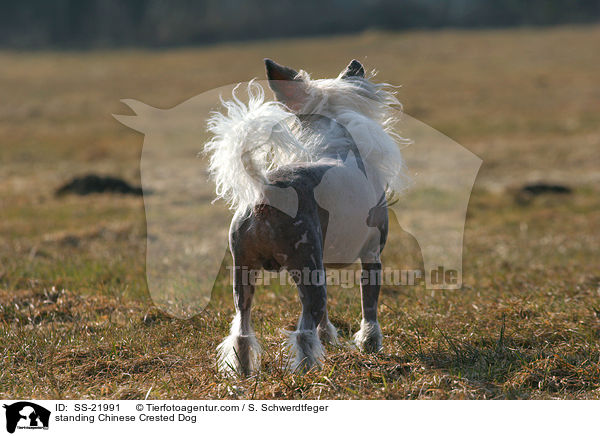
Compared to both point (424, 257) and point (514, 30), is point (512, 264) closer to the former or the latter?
point (424, 257)

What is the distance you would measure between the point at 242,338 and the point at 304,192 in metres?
0.90

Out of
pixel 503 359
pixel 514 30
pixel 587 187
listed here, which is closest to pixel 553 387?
pixel 503 359

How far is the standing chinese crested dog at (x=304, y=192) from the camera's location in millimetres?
3639

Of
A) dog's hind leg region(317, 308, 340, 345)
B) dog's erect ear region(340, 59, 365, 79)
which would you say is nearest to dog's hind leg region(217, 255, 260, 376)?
dog's hind leg region(317, 308, 340, 345)

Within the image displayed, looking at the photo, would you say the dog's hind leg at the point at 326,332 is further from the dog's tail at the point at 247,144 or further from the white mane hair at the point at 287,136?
the dog's tail at the point at 247,144

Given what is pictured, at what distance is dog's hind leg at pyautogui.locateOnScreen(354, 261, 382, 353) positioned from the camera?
4332 mm

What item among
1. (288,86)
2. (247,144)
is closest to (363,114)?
(288,86)

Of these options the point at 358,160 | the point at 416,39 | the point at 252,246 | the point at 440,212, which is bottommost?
the point at 440,212

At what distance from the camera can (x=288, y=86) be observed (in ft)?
14.2
